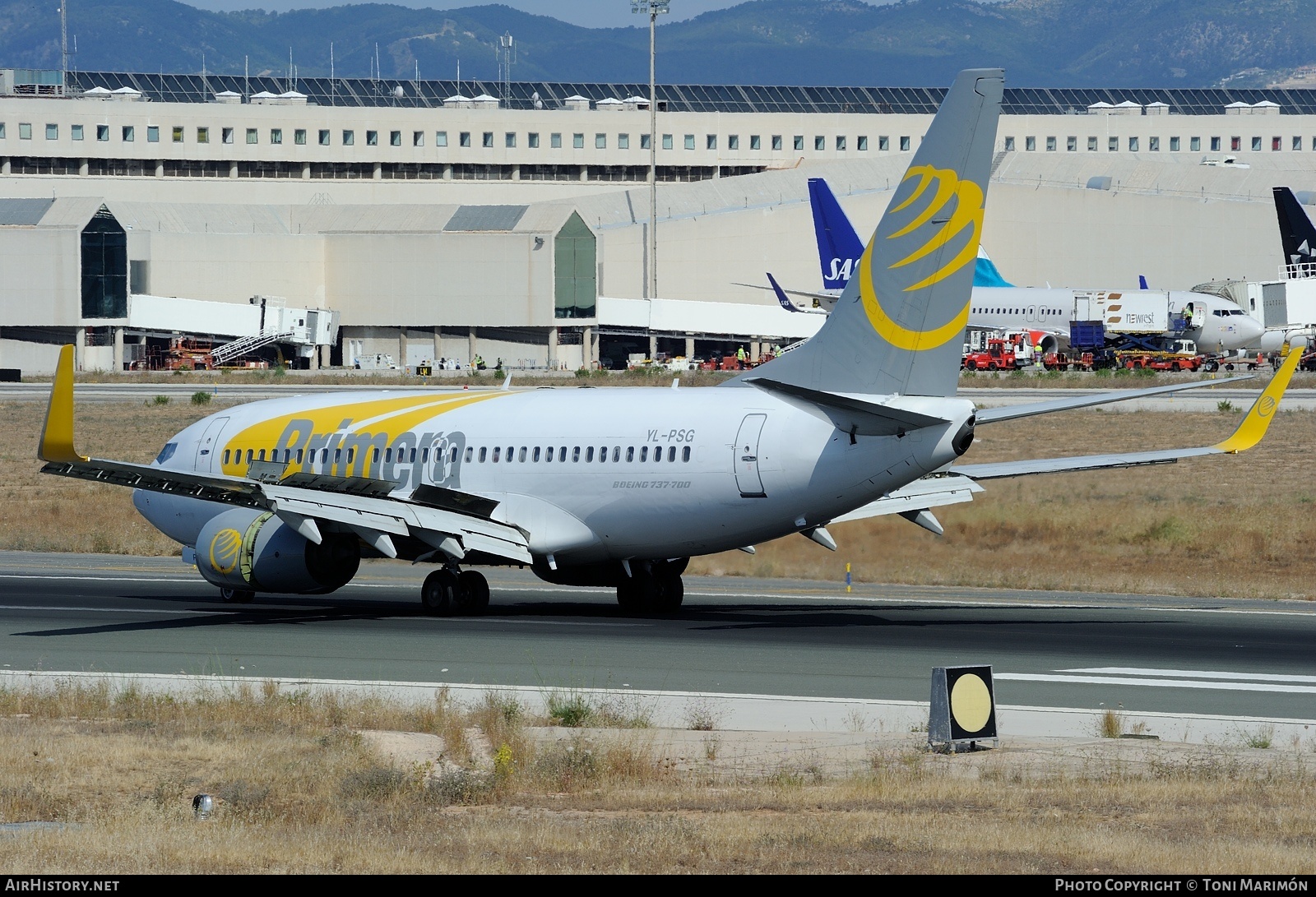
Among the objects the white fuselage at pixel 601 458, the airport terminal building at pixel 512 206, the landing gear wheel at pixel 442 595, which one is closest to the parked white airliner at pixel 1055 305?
the airport terminal building at pixel 512 206

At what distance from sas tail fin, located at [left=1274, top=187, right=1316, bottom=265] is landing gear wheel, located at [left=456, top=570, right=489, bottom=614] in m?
84.7

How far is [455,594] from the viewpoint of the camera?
3120 centimetres

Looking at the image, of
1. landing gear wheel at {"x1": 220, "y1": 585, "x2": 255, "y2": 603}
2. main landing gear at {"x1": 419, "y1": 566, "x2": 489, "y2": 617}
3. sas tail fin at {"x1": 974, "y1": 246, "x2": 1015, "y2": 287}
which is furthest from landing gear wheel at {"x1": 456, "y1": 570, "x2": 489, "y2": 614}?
sas tail fin at {"x1": 974, "y1": 246, "x2": 1015, "y2": 287}

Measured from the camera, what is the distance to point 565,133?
166m

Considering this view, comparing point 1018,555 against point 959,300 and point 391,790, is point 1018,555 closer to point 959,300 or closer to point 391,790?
point 959,300

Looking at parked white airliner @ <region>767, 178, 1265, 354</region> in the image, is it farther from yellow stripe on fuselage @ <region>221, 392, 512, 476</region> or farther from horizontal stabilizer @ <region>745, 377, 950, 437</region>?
horizontal stabilizer @ <region>745, 377, 950, 437</region>

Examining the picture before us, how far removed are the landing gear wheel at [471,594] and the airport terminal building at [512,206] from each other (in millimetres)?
97715

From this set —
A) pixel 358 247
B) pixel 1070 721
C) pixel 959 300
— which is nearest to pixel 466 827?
pixel 1070 721

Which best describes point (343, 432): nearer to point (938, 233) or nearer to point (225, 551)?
point (225, 551)

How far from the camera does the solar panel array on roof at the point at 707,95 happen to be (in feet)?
567

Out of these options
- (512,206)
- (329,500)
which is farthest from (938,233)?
(512,206)

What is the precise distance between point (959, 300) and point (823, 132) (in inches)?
5831

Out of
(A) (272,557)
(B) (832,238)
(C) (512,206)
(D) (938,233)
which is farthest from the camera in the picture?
(C) (512,206)

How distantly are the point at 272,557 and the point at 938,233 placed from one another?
42.4 ft
